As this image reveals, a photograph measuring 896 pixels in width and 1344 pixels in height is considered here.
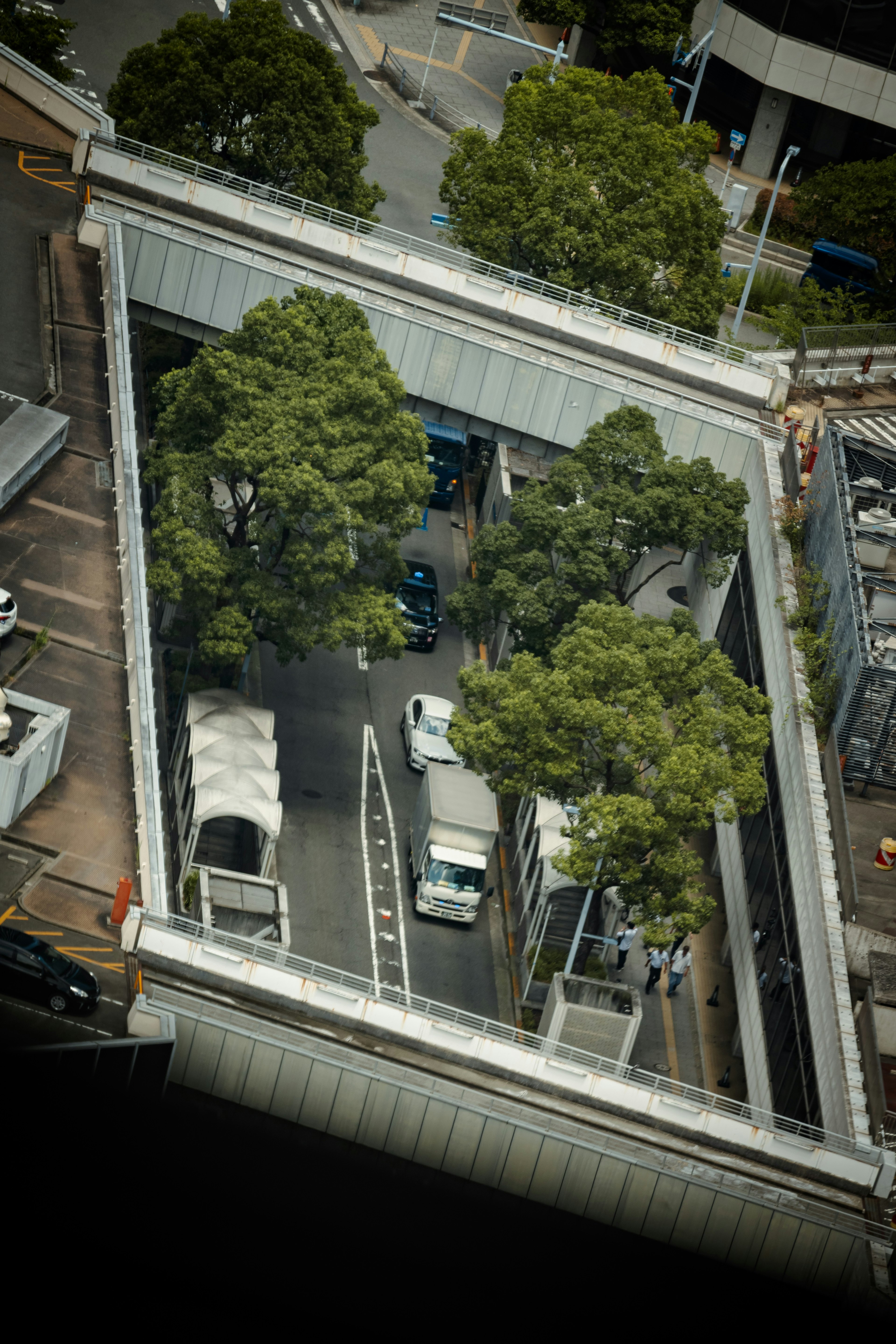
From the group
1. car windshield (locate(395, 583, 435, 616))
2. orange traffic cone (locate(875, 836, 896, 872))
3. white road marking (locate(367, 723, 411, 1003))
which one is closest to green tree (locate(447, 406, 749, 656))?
white road marking (locate(367, 723, 411, 1003))

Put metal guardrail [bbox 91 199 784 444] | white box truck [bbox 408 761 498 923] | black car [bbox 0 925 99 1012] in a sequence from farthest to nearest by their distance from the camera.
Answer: metal guardrail [bbox 91 199 784 444], white box truck [bbox 408 761 498 923], black car [bbox 0 925 99 1012]

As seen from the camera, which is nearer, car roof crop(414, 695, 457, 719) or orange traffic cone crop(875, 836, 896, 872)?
orange traffic cone crop(875, 836, 896, 872)

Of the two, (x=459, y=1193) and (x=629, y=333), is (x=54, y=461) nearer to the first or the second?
(x=629, y=333)

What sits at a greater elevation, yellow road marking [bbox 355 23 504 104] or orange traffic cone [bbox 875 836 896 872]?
yellow road marking [bbox 355 23 504 104]

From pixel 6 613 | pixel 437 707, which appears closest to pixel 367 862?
pixel 437 707

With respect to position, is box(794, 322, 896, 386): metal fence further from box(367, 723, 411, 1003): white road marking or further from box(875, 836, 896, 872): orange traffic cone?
box(875, 836, 896, 872): orange traffic cone

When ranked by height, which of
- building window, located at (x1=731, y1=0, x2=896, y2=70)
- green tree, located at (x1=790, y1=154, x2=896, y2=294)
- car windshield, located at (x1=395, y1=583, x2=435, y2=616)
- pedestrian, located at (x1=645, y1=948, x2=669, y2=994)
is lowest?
pedestrian, located at (x1=645, y1=948, x2=669, y2=994)

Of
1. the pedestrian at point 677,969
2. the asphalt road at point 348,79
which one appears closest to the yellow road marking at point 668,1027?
the pedestrian at point 677,969
